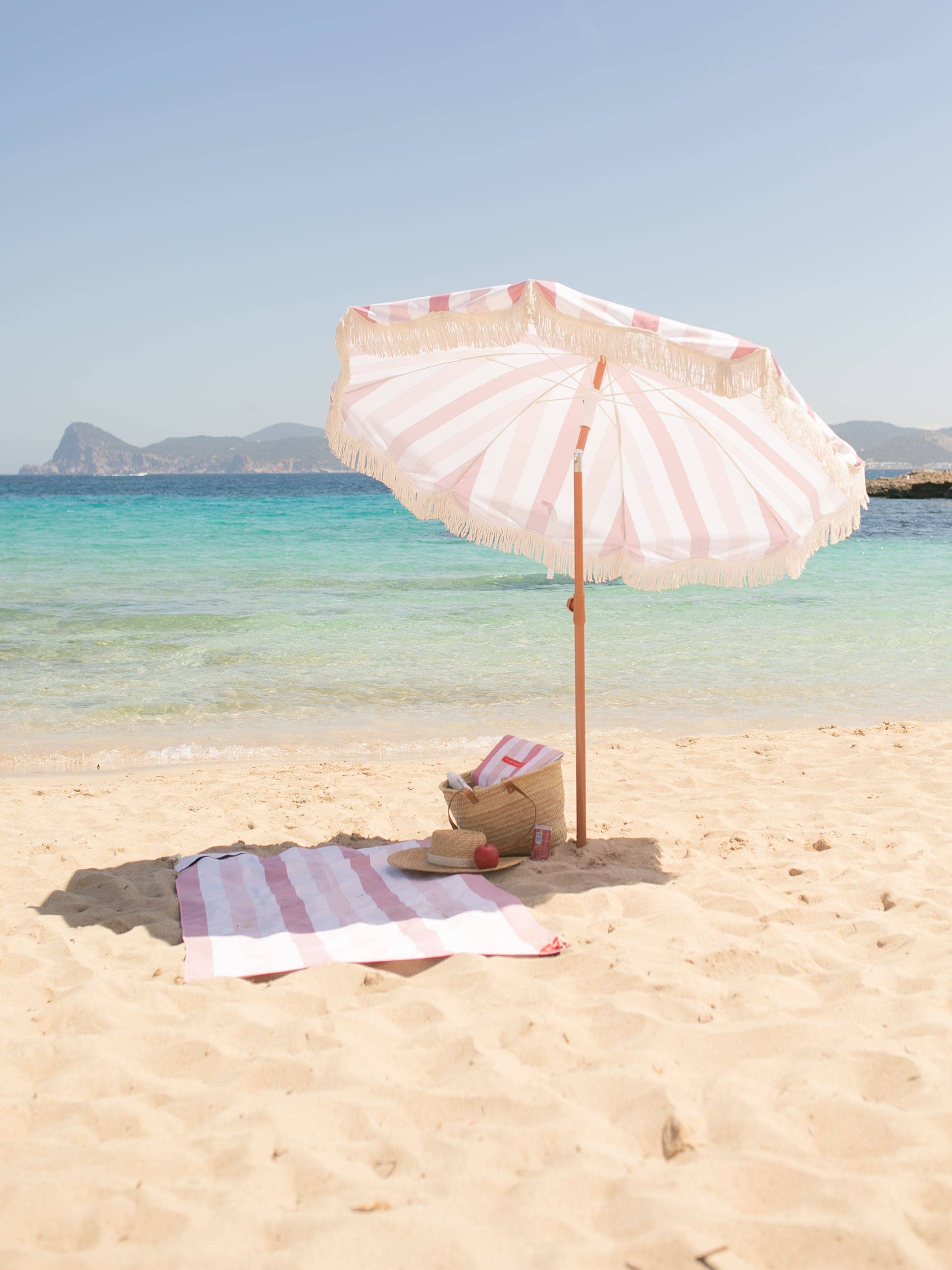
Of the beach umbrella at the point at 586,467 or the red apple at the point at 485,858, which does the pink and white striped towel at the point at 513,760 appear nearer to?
Answer: the beach umbrella at the point at 586,467

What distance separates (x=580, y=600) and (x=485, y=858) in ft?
4.19

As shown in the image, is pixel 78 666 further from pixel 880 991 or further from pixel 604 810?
pixel 880 991

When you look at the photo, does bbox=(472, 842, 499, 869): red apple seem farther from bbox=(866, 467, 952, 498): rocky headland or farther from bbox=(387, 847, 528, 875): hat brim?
bbox=(866, 467, 952, 498): rocky headland

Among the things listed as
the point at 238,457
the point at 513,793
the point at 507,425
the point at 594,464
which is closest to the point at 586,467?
the point at 594,464

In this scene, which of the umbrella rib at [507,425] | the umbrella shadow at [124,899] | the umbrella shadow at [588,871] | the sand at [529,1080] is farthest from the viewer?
the umbrella rib at [507,425]

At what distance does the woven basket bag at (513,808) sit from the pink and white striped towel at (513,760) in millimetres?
69

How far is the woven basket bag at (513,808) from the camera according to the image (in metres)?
4.37

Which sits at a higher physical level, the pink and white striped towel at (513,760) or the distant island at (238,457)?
the distant island at (238,457)

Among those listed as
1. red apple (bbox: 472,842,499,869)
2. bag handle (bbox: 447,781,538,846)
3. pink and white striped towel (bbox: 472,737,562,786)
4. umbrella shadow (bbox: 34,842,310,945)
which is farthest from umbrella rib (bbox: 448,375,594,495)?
umbrella shadow (bbox: 34,842,310,945)

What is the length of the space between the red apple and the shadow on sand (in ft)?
0.22

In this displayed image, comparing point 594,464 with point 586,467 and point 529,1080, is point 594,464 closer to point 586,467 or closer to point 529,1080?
point 586,467

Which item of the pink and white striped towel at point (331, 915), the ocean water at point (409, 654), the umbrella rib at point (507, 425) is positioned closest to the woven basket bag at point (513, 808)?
the pink and white striped towel at point (331, 915)

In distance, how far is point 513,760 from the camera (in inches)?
184

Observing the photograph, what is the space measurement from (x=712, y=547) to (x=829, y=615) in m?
9.54
